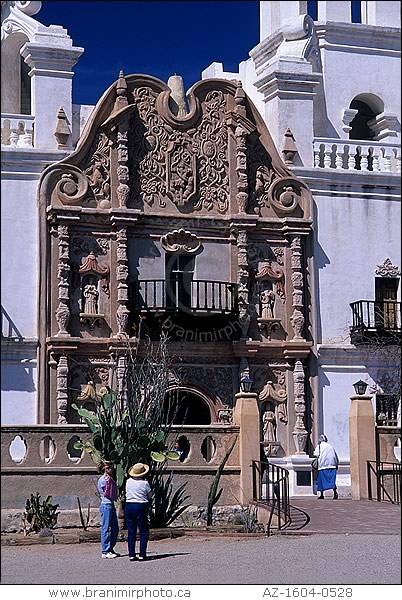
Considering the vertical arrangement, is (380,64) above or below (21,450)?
above

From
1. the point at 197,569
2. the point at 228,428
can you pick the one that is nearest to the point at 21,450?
the point at 228,428

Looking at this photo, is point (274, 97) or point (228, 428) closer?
point (228, 428)

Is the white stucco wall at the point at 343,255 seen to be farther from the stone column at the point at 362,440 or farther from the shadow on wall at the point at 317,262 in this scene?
the stone column at the point at 362,440

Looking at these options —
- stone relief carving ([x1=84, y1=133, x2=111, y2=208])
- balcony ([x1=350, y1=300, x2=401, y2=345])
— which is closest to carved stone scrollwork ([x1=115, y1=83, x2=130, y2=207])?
stone relief carving ([x1=84, y1=133, x2=111, y2=208])

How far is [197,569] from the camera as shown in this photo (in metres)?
15.4

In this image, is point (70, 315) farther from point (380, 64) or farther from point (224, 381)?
point (380, 64)

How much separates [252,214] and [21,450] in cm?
764

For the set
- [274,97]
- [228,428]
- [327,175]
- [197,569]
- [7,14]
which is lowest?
[197,569]

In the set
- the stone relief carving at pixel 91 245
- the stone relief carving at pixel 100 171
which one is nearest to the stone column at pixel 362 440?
the stone relief carving at pixel 91 245

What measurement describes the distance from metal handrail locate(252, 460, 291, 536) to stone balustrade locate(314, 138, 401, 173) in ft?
32.2

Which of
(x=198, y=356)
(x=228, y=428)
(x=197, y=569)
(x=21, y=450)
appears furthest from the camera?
(x=198, y=356)

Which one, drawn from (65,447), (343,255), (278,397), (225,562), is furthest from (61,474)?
(343,255)

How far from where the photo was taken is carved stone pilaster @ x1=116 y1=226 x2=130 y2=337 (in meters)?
27.5

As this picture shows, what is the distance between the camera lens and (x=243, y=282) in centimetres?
2855
